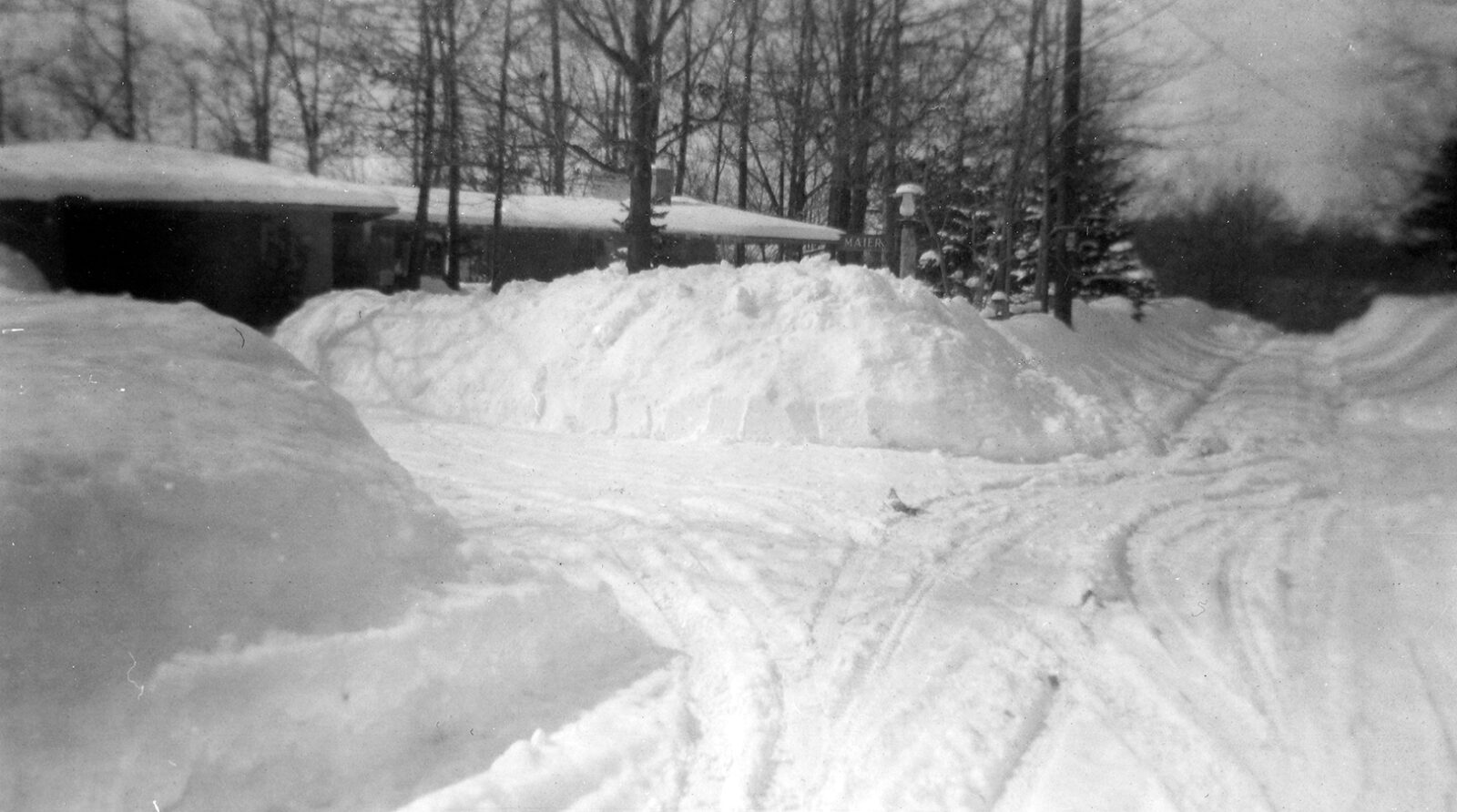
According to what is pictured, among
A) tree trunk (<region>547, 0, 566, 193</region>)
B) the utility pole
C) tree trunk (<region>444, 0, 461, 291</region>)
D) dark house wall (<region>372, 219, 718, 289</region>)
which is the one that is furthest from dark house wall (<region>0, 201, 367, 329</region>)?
the utility pole

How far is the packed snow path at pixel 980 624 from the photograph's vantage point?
334 cm

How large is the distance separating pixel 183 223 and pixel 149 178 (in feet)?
0.60

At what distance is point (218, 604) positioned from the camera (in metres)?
3.17

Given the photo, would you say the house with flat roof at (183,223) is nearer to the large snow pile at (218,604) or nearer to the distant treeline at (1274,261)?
the large snow pile at (218,604)

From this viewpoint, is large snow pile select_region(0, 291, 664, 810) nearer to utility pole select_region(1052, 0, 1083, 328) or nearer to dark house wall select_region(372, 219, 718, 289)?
dark house wall select_region(372, 219, 718, 289)

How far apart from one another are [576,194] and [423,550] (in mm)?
7642

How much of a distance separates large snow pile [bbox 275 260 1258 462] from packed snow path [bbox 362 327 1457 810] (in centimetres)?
55

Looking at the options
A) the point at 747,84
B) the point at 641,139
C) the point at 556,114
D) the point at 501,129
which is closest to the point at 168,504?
the point at 501,129

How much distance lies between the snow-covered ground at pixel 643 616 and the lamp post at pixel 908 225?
7.96 metres

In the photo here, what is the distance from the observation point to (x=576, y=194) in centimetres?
1110

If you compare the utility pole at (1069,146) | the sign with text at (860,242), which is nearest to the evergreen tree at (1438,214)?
the sign with text at (860,242)

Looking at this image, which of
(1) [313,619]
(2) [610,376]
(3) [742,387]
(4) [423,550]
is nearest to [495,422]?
(2) [610,376]

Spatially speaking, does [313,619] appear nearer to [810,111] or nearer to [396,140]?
[396,140]

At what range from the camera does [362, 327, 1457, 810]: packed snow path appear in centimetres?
334
